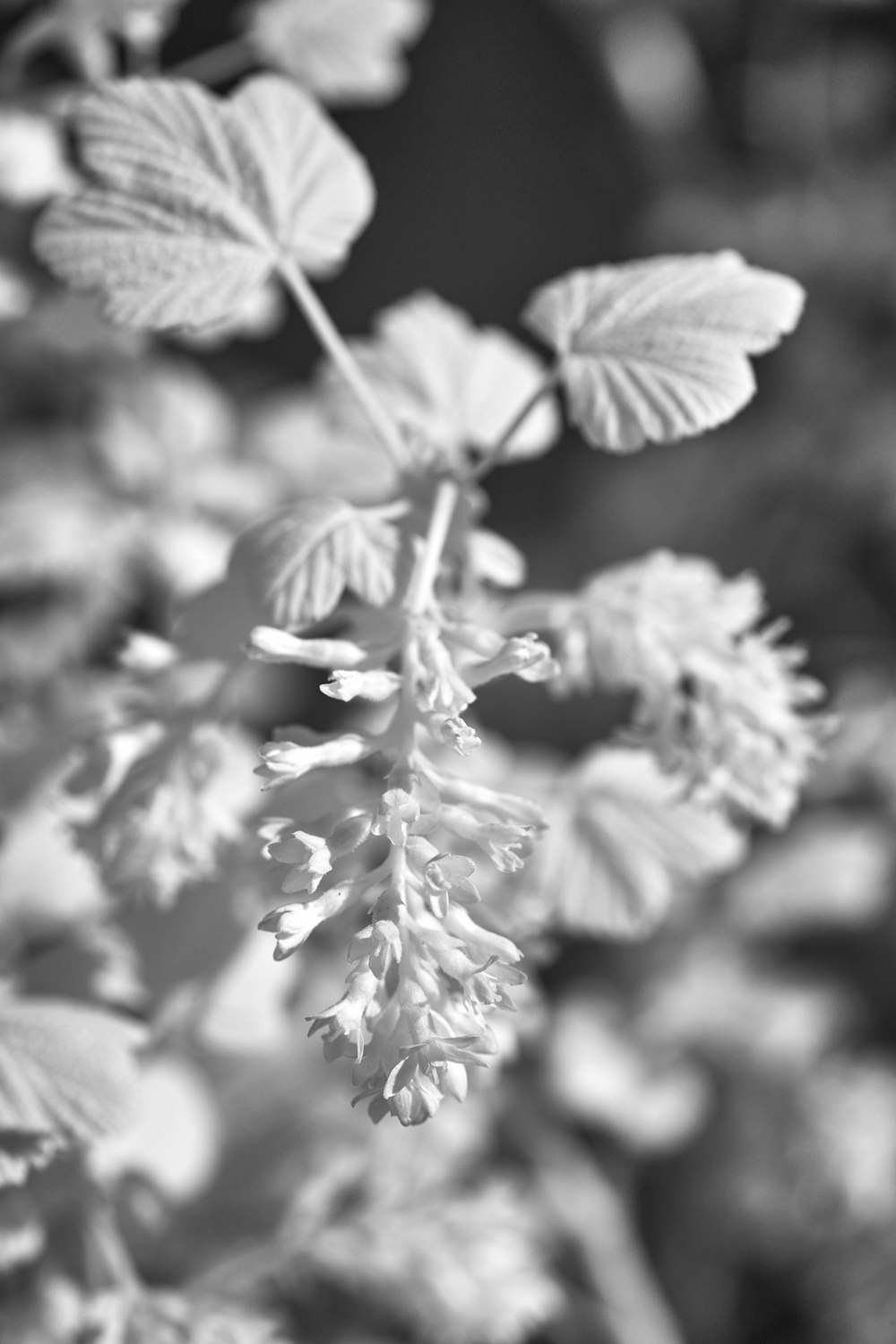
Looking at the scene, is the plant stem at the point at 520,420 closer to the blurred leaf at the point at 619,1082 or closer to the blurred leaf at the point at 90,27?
the blurred leaf at the point at 90,27

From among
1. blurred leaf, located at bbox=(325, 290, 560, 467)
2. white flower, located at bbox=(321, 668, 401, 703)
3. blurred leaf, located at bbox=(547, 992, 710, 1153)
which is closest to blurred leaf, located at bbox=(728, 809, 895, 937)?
blurred leaf, located at bbox=(547, 992, 710, 1153)

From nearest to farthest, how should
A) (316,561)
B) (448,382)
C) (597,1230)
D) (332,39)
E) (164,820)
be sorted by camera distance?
(316,561), (164,820), (448,382), (332,39), (597,1230)

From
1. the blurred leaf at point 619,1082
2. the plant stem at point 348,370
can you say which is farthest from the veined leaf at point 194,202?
the blurred leaf at point 619,1082

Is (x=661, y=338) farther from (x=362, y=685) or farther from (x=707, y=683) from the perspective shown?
(x=362, y=685)

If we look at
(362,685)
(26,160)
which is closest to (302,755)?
(362,685)

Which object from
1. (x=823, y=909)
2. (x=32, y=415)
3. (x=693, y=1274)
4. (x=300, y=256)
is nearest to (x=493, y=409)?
(x=300, y=256)

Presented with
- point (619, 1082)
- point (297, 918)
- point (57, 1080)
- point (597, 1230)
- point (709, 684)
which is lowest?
point (597, 1230)
